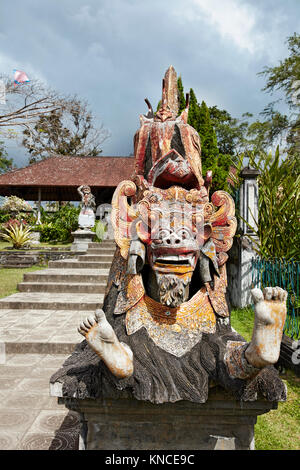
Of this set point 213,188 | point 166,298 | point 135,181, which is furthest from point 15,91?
point 166,298

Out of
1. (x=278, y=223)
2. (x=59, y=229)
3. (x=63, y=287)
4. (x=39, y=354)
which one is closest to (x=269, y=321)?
(x=39, y=354)

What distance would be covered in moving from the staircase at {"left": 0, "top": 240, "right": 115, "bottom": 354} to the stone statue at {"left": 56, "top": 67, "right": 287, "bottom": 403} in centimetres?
247

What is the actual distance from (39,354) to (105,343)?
294 cm

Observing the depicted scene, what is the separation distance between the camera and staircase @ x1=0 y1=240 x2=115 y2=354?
374 centimetres

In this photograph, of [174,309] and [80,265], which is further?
[80,265]

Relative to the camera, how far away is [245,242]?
5449 mm

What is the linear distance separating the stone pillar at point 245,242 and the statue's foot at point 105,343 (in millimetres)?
4412

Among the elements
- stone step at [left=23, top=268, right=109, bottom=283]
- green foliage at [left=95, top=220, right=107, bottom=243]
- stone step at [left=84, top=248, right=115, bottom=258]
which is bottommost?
stone step at [left=23, top=268, right=109, bottom=283]

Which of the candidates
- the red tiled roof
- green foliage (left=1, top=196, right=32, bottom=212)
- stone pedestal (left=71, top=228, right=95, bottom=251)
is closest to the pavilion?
the red tiled roof

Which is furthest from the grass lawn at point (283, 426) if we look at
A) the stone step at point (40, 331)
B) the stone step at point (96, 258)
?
the stone step at point (96, 258)

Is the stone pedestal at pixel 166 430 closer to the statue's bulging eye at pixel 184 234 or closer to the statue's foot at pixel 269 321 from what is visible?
the statue's foot at pixel 269 321

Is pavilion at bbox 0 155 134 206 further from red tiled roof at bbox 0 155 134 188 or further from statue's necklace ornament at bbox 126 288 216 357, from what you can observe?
statue's necklace ornament at bbox 126 288 216 357

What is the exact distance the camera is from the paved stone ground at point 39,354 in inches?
85.5

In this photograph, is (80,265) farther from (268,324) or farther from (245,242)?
(268,324)
